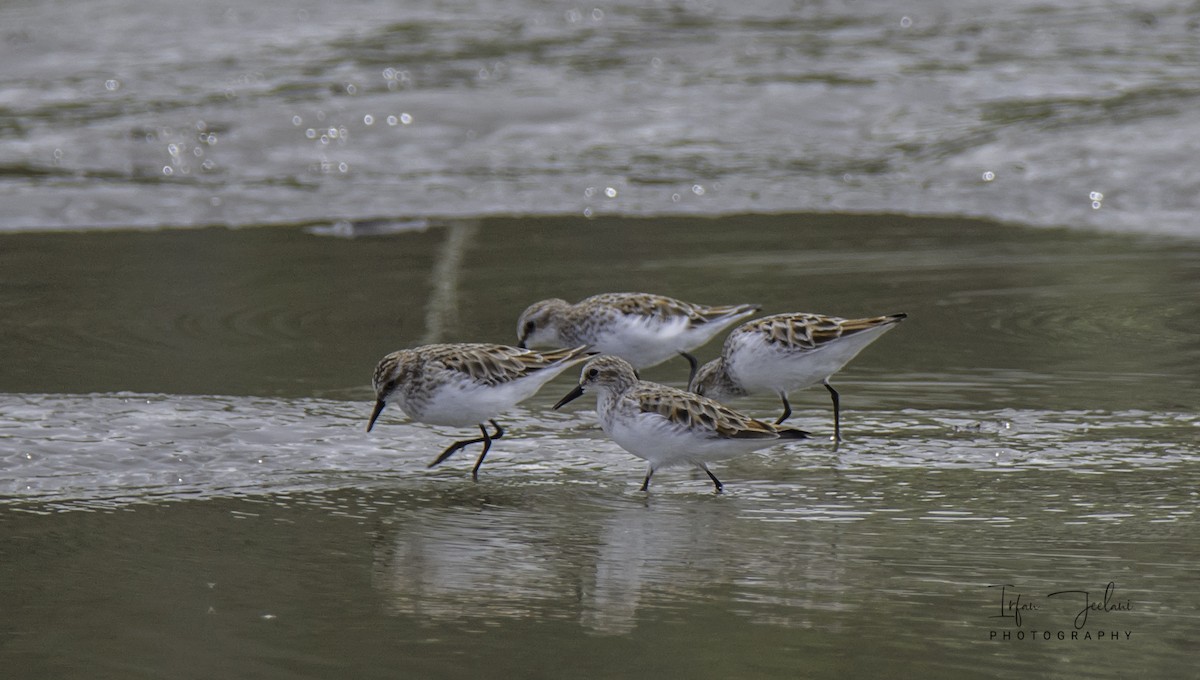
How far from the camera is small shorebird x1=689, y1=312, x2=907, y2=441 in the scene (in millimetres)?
7203

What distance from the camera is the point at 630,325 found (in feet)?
27.1

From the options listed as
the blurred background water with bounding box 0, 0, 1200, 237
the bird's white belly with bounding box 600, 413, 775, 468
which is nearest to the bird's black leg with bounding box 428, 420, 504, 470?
the bird's white belly with bounding box 600, 413, 775, 468

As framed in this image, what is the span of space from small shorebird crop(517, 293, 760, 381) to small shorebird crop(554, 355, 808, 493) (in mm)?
1800

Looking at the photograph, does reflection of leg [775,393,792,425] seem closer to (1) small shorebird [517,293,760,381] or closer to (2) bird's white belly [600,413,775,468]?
(1) small shorebird [517,293,760,381]

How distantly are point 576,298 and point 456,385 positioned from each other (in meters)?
3.37

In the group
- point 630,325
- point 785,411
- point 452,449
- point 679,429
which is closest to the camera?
point 679,429

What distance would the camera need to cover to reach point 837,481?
630 cm

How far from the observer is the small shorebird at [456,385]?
6.71 m

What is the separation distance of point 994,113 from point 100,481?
10519 millimetres

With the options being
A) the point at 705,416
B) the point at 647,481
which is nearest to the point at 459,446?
the point at 647,481

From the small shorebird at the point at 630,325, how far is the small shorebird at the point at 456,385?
1.36m

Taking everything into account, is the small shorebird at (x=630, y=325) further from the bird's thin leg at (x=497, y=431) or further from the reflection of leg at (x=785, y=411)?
the bird's thin leg at (x=497, y=431)

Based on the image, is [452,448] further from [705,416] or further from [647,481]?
[705,416]

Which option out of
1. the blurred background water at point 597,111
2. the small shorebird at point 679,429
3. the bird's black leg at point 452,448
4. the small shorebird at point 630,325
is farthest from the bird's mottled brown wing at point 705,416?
the blurred background water at point 597,111
